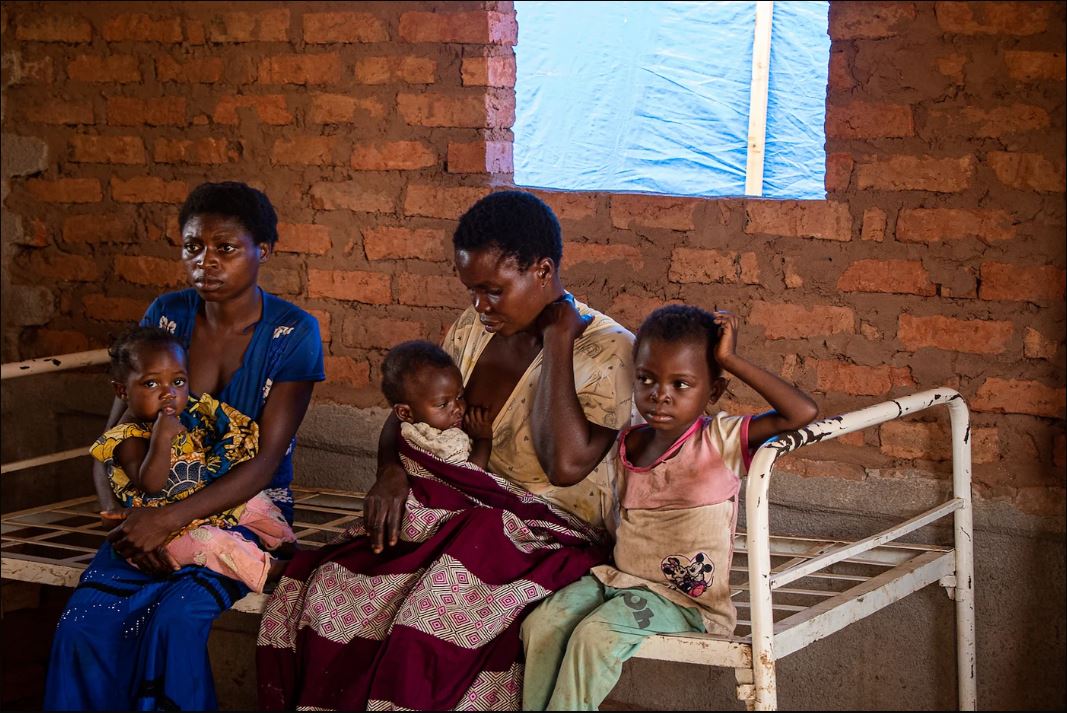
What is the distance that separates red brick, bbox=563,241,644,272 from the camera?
3.45m

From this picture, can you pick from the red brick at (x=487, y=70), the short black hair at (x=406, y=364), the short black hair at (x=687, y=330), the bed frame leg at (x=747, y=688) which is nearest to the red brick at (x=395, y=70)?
the red brick at (x=487, y=70)

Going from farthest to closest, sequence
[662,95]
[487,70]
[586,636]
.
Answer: [662,95], [487,70], [586,636]

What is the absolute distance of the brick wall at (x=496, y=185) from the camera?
307 centimetres

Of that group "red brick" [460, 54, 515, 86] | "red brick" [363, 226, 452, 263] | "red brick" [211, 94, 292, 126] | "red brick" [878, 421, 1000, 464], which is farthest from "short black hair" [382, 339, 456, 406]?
"red brick" [211, 94, 292, 126]

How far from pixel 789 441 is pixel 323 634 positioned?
110 cm

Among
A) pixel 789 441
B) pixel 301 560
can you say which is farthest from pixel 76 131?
pixel 789 441

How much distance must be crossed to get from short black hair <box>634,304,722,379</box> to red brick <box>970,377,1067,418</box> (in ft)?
3.15

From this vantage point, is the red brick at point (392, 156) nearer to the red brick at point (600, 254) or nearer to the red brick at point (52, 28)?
the red brick at point (600, 254)

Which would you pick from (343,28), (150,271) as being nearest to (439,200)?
(343,28)

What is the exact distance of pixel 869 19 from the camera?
10.3ft

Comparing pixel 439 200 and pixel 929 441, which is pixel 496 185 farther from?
pixel 929 441

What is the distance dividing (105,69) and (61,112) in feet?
0.74

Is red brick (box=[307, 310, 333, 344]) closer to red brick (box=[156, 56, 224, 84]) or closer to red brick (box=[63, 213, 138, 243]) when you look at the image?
red brick (box=[63, 213, 138, 243])

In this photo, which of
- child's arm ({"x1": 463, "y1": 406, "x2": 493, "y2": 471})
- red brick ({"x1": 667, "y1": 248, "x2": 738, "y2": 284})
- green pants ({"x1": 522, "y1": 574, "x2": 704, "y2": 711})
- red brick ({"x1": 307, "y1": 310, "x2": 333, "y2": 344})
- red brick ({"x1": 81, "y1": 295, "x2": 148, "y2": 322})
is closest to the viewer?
green pants ({"x1": 522, "y1": 574, "x2": 704, "y2": 711})
